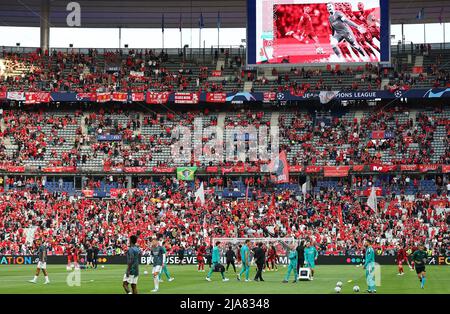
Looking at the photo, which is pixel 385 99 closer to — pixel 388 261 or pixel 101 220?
pixel 388 261

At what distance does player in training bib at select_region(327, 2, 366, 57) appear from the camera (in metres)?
52.8

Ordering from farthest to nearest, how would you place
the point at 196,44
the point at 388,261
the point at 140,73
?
the point at 196,44, the point at 140,73, the point at 388,261

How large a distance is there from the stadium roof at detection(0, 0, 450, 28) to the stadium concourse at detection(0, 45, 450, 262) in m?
3.26

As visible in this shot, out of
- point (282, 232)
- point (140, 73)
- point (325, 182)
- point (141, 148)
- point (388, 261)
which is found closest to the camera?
point (388, 261)

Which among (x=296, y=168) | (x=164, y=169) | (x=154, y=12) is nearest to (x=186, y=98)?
(x=164, y=169)

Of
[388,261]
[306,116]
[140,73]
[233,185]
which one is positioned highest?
[140,73]

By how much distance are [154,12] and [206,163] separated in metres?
18.0

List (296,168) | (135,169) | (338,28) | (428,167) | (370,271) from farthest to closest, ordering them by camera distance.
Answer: (135,169) → (296,168) → (428,167) → (338,28) → (370,271)

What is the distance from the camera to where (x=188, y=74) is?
256ft

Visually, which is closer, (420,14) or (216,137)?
(420,14)

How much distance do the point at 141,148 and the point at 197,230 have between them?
14.4 metres

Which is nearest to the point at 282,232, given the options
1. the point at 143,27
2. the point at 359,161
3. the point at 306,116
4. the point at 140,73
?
the point at 359,161

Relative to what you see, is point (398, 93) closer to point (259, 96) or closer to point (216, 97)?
point (259, 96)

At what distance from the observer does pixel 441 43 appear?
78.1 metres
